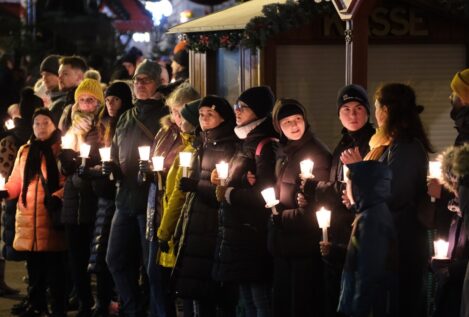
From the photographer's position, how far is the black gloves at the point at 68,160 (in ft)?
36.8

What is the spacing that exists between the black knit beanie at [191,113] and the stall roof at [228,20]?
5.15 feet

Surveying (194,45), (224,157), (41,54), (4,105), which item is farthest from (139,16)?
(224,157)

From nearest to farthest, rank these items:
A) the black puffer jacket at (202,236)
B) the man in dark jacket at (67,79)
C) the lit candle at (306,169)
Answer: the lit candle at (306,169), the black puffer jacket at (202,236), the man in dark jacket at (67,79)

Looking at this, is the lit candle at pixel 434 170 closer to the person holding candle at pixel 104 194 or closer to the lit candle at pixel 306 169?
the lit candle at pixel 306 169

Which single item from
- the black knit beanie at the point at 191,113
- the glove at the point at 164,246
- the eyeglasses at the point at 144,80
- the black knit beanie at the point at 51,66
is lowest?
the glove at the point at 164,246

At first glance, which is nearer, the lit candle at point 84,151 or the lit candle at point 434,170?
the lit candle at point 434,170

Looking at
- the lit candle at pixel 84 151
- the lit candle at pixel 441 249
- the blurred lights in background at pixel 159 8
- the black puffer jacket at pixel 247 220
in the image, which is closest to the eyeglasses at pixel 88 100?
the lit candle at pixel 84 151

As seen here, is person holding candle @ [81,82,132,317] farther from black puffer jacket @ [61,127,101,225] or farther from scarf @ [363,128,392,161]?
scarf @ [363,128,392,161]

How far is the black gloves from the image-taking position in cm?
1123

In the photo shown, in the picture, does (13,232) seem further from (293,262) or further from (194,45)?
(293,262)

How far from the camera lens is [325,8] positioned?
37.4 ft

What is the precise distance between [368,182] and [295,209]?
121cm

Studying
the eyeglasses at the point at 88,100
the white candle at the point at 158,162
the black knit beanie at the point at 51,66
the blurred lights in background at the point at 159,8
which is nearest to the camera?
the white candle at the point at 158,162

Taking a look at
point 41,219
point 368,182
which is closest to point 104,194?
point 41,219
